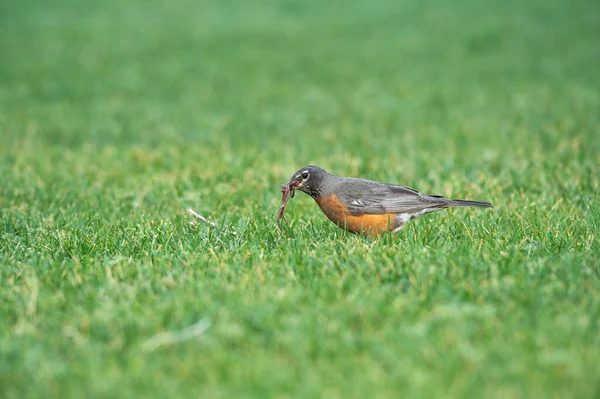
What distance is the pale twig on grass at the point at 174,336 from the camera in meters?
3.69

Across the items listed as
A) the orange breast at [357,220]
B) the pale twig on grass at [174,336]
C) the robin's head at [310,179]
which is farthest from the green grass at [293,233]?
the robin's head at [310,179]

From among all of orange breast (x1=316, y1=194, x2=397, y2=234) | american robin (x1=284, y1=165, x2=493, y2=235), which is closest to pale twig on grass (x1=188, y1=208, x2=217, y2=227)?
american robin (x1=284, y1=165, x2=493, y2=235)

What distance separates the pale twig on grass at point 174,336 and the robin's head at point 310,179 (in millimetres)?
2169

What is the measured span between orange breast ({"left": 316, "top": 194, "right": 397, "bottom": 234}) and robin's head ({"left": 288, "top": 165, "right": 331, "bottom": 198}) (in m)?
0.16

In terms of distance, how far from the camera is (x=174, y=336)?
3.75m

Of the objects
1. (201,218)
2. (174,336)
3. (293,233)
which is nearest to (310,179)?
(293,233)

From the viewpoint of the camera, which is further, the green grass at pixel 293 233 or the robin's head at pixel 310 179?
the robin's head at pixel 310 179

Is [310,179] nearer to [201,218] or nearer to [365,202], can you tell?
[365,202]

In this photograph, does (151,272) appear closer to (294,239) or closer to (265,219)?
(294,239)

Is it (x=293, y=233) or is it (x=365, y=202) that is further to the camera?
(x=293, y=233)

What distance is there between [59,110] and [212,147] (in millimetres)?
3900

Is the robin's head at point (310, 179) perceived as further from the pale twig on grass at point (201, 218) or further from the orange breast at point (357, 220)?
the pale twig on grass at point (201, 218)

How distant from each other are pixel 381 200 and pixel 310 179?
0.56 metres

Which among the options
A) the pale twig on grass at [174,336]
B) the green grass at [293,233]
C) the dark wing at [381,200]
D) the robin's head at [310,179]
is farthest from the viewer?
Result: the robin's head at [310,179]
